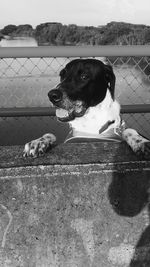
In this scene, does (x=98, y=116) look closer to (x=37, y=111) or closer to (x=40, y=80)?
(x=37, y=111)

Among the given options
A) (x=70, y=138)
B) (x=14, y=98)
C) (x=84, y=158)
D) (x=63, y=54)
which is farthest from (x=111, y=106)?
(x=14, y=98)

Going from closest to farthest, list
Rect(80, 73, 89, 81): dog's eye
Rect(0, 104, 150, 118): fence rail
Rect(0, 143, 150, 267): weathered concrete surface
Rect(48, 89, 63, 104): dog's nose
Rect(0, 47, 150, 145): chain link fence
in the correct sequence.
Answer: Rect(0, 143, 150, 267): weathered concrete surface → Rect(48, 89, 63, 104): dog's nose → Rect(80, 73, 89, 81): dog's eye → Rect(0, 47, 150, 145): chain link fence → Rect(0, 104, 150, 118): fence rail

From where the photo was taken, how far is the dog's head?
157 inches

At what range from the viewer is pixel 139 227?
304 centimetres

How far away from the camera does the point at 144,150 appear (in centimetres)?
313

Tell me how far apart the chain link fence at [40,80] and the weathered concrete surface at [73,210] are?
5.53 feet

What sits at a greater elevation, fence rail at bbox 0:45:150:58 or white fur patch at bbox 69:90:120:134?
fence rail at bbox 0:45:150:58

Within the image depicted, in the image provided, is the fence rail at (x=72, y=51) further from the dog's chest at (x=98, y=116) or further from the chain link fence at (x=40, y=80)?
the dog's chest at (x=98, y=116)

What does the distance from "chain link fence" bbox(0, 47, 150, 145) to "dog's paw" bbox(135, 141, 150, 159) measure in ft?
5.26

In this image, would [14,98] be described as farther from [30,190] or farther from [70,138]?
[30,190]

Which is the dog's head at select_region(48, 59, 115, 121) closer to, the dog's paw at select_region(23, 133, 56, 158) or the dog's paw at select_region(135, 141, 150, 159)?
the dog's paw at select_region(23, 133, 56, 158)

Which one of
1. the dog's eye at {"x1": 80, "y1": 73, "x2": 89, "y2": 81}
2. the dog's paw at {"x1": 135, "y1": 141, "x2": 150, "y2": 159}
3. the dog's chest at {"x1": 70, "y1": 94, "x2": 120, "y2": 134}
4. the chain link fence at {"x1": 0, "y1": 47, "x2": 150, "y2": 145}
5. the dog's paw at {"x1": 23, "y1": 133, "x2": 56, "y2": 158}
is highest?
the dog's eye at {"x1": 80, "y1": 73, "x2": 89, "y2": 81}

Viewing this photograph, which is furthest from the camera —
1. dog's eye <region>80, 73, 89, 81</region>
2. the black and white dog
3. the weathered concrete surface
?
dog's eye <region>80, 73, 89, 81</region>

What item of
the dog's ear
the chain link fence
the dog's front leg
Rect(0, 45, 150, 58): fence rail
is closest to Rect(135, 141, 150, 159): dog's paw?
the dog's front leg
